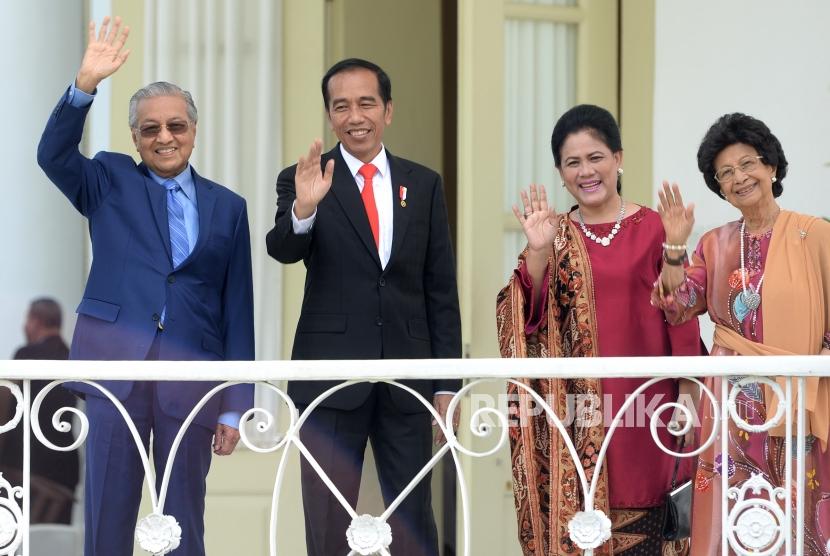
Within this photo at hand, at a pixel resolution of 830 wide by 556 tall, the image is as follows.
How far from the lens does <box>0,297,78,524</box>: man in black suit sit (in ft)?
16.3

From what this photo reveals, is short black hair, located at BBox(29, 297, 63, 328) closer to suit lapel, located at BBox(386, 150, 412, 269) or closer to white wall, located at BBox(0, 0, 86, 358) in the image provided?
white wall, located at BBox(0, 0, 86, 358)

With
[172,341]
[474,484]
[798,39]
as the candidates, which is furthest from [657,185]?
[172,341]

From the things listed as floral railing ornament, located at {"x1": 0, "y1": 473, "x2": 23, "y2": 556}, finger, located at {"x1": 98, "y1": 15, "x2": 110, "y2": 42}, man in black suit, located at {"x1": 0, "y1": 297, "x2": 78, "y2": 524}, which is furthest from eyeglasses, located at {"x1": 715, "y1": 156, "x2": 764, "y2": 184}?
man in black suit, located at {"x1": 0, "y1": 297, "x2": 78, "y2": 524}

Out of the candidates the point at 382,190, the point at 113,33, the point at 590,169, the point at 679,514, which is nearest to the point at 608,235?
the point at 590,169

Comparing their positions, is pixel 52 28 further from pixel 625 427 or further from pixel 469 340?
pixel 625 427

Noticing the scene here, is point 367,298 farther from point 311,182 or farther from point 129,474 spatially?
point 129,474

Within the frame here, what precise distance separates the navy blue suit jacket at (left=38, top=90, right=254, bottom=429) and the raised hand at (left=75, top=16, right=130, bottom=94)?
0.08 metres

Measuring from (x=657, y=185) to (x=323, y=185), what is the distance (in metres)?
2.09

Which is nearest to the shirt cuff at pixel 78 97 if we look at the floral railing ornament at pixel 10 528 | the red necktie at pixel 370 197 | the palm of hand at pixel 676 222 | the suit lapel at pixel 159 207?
the suit lapel at pixel 159 207

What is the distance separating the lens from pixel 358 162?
3.78 meters

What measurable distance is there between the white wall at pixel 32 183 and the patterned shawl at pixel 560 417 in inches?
88.8

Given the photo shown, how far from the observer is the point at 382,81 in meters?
3.79

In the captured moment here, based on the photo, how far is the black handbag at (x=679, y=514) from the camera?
11.7 ft

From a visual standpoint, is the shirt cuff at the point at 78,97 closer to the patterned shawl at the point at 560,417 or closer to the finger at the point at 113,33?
the finger at the point at 113,33
